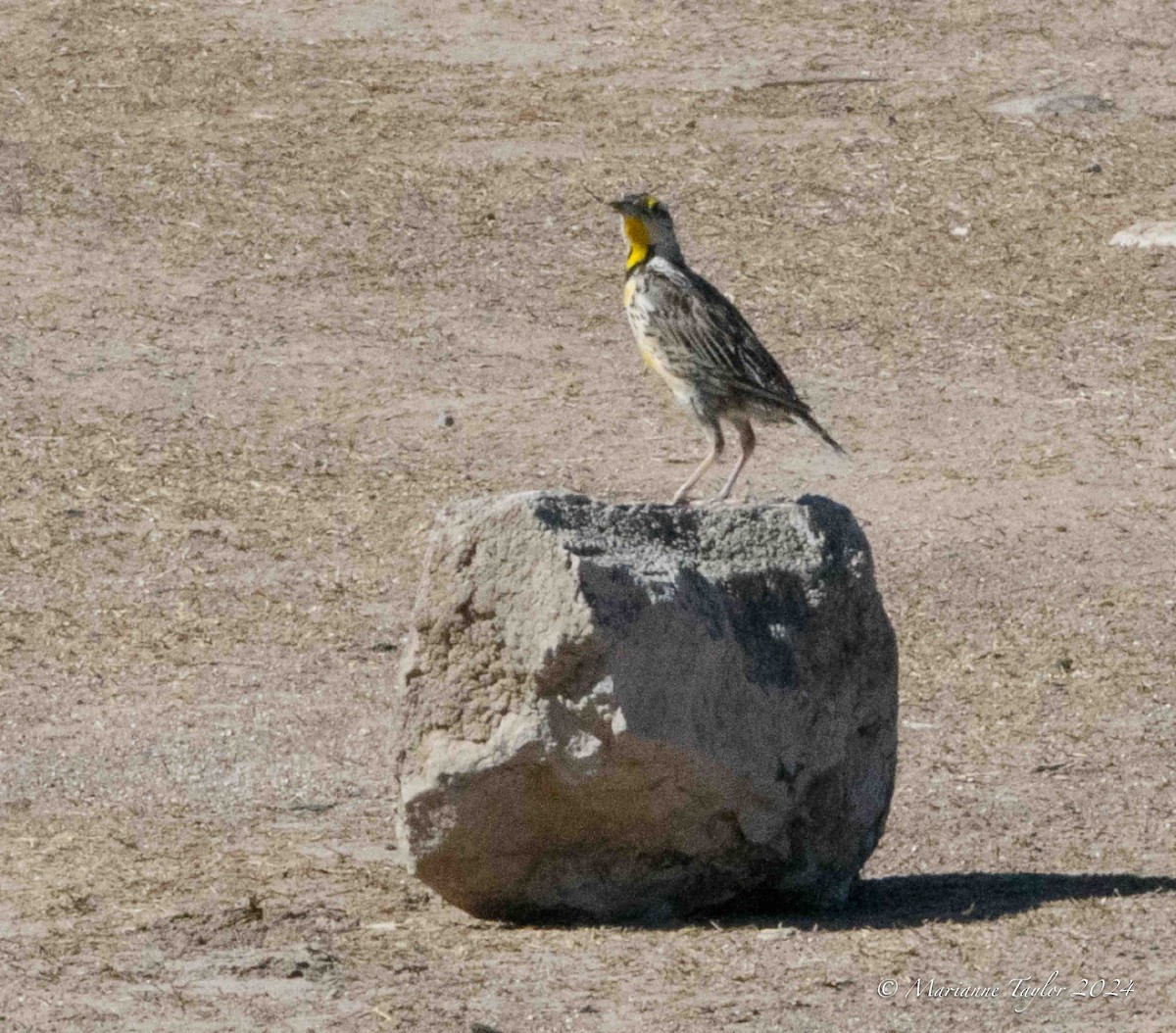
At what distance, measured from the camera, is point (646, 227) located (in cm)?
787

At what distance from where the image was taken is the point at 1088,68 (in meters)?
16.4

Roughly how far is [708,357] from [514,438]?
15.9 ft

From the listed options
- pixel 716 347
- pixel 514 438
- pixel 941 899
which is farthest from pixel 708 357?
pixel 514 438

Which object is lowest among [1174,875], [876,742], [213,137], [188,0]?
[1174,875]

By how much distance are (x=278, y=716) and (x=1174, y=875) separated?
3.64 meters

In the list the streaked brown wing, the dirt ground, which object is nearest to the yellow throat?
the streaked brown wing

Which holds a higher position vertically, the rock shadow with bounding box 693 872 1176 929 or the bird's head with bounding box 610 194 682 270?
the bird's head with bounding box 610 194 682 270

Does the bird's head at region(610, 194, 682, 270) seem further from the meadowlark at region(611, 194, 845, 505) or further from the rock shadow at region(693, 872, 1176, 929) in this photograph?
the rock shadow at region(693, 872, 1176, 929)

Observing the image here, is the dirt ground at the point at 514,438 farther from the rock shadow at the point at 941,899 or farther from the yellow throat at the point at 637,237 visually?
the yellow throat at the point at 637,237

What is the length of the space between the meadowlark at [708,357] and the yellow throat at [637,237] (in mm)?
197

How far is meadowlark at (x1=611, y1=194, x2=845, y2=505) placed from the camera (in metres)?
7.29

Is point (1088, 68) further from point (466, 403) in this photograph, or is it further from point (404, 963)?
point (404, 963)

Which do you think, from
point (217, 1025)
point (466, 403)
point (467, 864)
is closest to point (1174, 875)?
point (467, 864)

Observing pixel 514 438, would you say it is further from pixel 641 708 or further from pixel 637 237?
pixel 641 708
